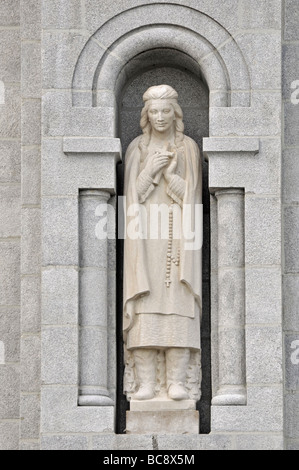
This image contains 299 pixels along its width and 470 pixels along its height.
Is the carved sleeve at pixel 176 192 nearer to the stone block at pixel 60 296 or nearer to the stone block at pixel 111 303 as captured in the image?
the stone block at pixel 111 303

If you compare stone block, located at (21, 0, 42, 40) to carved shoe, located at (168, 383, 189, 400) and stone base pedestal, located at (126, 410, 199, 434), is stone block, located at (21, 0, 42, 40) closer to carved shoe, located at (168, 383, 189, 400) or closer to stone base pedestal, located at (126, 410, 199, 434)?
carved shoe, located at (168, 383, 189, 400)

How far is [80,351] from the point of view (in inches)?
621

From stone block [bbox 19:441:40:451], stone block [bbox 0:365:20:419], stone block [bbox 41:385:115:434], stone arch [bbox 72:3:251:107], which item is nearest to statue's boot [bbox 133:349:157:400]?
stone block [bbox 41:385:115:434]

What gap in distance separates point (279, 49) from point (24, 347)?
11.2 ft

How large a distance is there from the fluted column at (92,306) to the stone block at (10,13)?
1855 millimetres

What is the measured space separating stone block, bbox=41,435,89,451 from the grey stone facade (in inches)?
0.7

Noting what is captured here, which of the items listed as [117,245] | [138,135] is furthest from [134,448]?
[138,135]

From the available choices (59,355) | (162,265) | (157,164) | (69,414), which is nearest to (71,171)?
(157,164)

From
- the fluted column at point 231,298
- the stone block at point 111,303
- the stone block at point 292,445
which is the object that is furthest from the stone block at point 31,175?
the stone block at point 292,445

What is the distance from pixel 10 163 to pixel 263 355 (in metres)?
2.91

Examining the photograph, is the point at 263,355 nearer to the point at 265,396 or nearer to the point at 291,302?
the point at 265,396

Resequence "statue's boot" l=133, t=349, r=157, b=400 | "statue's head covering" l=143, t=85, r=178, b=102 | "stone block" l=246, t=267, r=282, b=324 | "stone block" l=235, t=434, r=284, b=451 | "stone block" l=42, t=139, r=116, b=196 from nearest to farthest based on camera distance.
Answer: "stone block" l=235, t=434, r=284, b=451 → "stone block" l=246, t=267, r=282, b=324 → "statue's boot" l=133, t=349, r=157, b=400 → "stone block" l=42, t=139, r=116, b=196 → "statue's head covering" l=143, t=85, r=178, b=102

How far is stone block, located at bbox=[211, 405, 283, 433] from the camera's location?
1552cm

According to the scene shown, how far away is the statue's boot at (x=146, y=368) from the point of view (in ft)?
52.0
